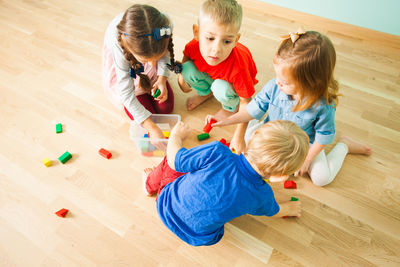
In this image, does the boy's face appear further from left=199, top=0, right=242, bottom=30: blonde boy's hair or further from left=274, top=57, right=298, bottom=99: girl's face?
left=274, top=57, right=298, bottom=99: girl's face

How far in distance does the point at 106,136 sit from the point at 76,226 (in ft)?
1.60

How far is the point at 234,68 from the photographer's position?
1280 mm

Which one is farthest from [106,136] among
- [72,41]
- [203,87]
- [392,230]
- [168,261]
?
[392,230]

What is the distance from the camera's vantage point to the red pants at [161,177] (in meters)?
1.15

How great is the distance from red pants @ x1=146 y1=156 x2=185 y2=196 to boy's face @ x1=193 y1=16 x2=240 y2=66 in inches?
20.2

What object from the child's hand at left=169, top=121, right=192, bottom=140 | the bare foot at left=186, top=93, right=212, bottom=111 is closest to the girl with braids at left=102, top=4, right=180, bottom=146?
the bare foot at left=186, top=93, right=212, bottom=111

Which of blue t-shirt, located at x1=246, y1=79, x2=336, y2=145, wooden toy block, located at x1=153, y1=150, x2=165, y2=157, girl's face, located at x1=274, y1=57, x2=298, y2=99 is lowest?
wooden toy block, located at x1=153, y1=150, x2=165, y2=157

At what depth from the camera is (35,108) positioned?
1560 millimetres

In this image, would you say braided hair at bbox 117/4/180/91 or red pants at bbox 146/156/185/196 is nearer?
braided hair at bbox 117/4/180/91

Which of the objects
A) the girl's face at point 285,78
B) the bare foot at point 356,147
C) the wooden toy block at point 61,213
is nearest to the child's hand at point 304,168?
the bare foot at point 356,147

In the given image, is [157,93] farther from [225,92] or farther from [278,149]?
[278,149]

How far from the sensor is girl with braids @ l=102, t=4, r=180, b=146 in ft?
3.34

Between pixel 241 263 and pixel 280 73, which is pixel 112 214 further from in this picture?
pixel 280 73

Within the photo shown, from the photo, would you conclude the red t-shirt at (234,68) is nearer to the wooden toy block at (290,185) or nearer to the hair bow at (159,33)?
the hair bow at (159,33)
